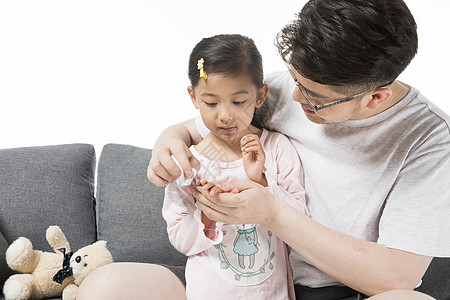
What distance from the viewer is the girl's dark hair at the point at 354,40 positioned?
3.62 ft

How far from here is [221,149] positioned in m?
1.49

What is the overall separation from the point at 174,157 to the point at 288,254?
1.52 ft

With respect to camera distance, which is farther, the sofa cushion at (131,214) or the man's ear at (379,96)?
the sofa cushion at (131,214)

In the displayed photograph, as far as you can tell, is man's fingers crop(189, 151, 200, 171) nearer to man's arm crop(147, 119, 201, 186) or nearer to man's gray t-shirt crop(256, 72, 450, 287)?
man's arm crop(147, 119, 201, 186)

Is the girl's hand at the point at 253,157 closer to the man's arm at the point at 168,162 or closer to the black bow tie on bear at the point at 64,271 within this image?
the man's arm at the point at 168,162

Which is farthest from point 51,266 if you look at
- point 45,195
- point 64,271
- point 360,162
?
point 360,162

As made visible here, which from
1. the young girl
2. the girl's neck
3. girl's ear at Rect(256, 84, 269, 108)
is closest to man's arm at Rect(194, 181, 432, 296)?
the young girl

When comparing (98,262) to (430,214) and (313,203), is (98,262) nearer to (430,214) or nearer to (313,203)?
(313,203)

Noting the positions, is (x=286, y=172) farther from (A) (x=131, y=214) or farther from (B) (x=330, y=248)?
(A) (x=131, y=214)

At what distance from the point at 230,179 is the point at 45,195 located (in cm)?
88

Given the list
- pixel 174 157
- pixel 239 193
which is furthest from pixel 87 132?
pixel 239 193

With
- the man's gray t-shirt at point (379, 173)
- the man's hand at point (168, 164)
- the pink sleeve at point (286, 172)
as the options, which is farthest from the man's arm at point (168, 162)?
the man's gray t-shirt at point (379, 173)

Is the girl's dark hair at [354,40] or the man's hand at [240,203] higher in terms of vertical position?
the girl's dark hair at [354,40]

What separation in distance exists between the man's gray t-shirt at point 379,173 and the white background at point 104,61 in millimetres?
1187
